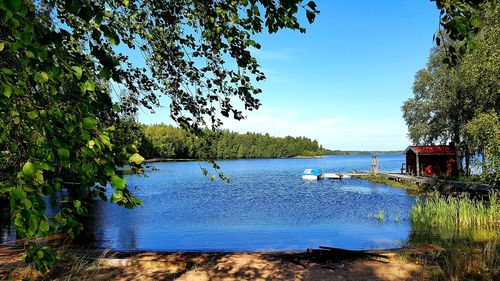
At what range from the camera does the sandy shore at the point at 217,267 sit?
8734 mm

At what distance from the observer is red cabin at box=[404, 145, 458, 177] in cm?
4191

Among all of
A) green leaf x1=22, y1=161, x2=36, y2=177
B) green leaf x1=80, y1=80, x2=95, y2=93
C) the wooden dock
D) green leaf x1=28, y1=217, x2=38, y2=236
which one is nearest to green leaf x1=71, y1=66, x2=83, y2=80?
green leaf x1=80, y1=80, x2=95, y2=93

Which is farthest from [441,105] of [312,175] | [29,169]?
[29,169]

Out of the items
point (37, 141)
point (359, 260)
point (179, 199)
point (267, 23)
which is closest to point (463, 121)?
point (179, 199)

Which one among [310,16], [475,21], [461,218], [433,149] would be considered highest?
[310,16]

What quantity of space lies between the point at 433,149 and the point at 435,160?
1.40 metres

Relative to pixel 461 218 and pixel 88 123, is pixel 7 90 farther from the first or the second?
pixel 461 218

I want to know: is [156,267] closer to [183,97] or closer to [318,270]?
[318,270]

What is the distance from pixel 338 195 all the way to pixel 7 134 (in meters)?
35.4

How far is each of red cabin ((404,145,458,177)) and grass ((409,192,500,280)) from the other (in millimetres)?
24665

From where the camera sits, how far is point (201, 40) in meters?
5.55

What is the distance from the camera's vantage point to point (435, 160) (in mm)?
43250

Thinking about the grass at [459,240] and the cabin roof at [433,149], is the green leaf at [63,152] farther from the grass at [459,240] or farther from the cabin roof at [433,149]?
the cabin roof at [433,149]

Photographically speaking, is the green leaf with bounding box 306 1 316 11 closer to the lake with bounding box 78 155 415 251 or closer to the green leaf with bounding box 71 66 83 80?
the green leaf with bounding box 71 66 83 80
